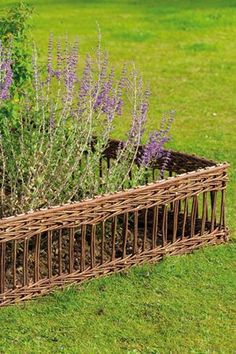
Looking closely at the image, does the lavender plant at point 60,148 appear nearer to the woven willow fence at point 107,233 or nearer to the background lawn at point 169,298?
the woven willow fence at point 107,233

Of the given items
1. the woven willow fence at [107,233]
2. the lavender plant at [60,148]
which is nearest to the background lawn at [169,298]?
the woven willow fence at [107,233]

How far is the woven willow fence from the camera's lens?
620cm

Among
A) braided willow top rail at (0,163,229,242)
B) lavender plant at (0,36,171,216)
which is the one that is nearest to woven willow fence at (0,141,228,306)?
braided willow top rail at (0,163,229,242)

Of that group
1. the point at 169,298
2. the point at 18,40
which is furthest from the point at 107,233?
the point at 18,40

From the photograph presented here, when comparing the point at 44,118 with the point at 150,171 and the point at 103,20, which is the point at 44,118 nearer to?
the point at 150,171

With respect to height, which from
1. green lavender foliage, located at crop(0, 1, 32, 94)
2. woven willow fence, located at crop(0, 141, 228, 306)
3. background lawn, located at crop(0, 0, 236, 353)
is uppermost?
green lavender foliage, located at crop(0, 1, 32, 94)

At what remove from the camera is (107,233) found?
7.07 metres

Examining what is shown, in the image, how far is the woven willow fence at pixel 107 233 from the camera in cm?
620

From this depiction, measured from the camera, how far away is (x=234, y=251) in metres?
7.18

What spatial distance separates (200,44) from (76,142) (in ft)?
32.5

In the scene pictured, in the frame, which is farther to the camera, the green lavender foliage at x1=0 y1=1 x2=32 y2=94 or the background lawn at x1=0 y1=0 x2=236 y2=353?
the green lavender foliage at x1=0 y1=1 x2=32 y2=94

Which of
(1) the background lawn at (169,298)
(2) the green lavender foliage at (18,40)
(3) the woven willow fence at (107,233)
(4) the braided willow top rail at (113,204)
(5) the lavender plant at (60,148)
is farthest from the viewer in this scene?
(2) the green lavender foliage at (18,40)

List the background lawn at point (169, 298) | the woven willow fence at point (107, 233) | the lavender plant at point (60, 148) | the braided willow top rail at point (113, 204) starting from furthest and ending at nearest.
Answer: the lavender plant at point (60, 148) → the woven willow fence at point (107, 233) → the braided willow top rail at point (113, 204) → the background lawn at point (169, 298)

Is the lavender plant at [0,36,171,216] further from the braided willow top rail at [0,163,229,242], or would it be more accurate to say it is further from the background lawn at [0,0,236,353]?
the background lawn at [0,0,236,353]
